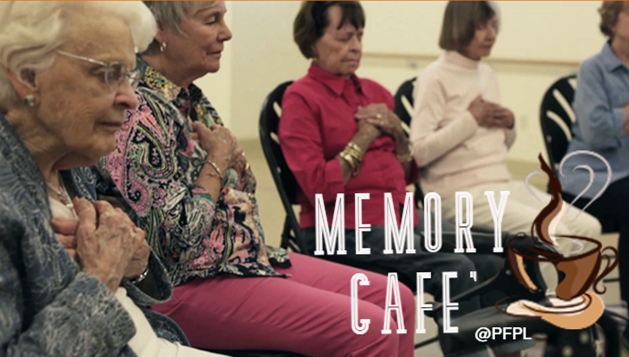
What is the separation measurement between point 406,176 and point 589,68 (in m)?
0.95

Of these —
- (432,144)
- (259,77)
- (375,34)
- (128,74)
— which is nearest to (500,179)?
(432,144)

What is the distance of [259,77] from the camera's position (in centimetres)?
406

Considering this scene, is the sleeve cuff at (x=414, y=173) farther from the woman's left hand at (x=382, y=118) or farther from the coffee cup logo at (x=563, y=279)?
the coffee cup logo at (x=563, y=279)

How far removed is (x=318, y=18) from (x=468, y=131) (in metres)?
0.71

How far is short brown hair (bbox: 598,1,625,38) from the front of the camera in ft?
10.1

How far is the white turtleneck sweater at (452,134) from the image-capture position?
8.90 ft

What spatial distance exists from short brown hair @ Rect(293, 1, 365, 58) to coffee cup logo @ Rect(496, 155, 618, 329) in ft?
2.36

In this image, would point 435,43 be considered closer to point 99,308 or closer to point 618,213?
point 618,213

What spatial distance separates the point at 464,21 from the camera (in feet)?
9.48

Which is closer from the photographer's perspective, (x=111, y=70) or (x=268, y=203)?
(x=111, y=70)

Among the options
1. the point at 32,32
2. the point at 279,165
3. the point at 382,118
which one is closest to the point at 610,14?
the point at 382,118

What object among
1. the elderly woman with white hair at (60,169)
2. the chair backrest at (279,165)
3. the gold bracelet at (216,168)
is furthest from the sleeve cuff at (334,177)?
the elderly woman with white hair at (60,169)

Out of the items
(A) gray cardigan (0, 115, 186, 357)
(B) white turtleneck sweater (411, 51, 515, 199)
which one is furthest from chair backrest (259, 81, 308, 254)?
(A) gray cardigan (0, 115, 186, 357)

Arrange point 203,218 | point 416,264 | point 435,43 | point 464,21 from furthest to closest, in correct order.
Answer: point 435,43
point 464,21
point 416,264
point 203,218
